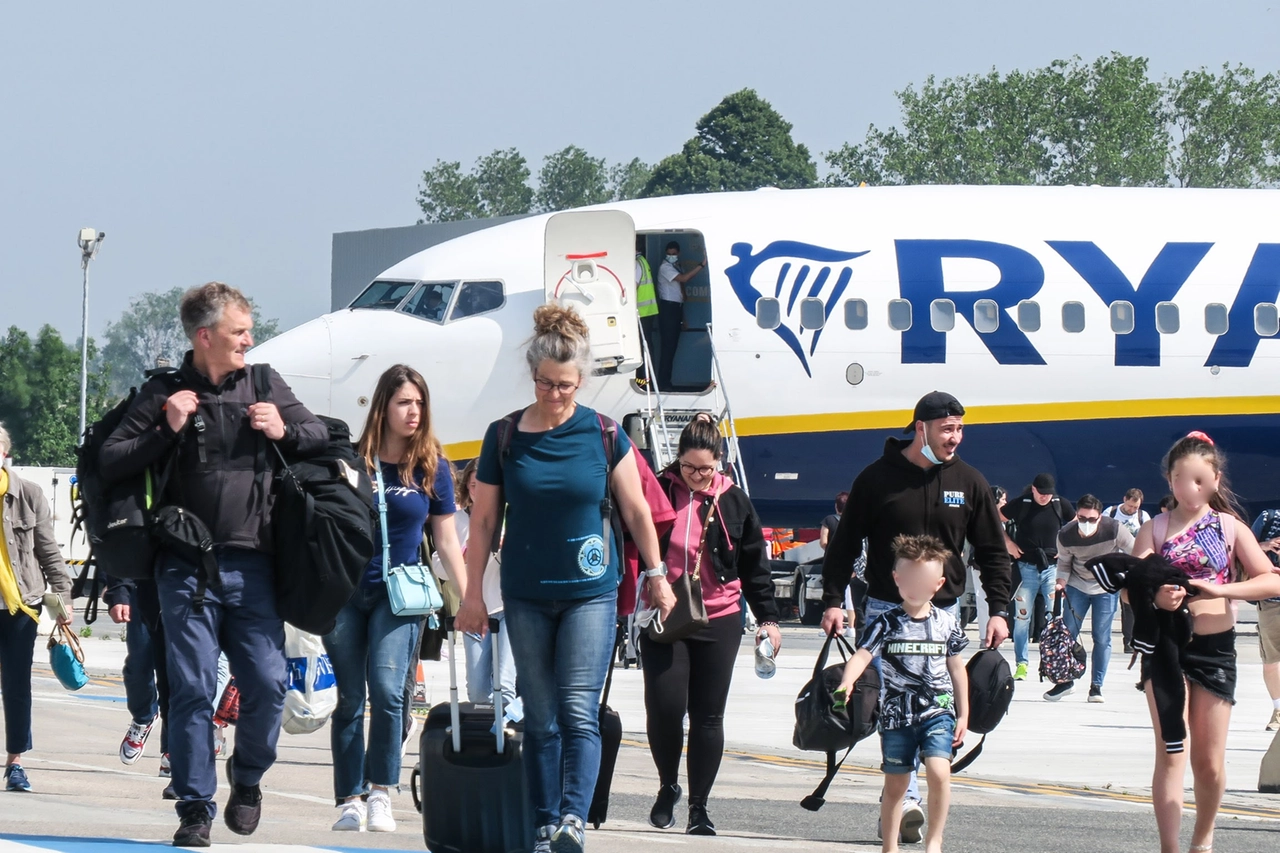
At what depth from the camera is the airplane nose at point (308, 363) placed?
60.5 feet

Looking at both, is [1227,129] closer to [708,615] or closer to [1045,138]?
[1045,138]

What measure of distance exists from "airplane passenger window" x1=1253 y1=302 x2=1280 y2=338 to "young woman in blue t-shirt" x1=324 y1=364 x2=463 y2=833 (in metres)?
15.3

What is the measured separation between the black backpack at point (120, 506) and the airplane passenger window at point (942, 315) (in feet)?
47.4

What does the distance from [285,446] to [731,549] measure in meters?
2.32

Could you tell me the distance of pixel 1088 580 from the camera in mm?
14742

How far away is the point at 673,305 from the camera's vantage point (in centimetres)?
1995

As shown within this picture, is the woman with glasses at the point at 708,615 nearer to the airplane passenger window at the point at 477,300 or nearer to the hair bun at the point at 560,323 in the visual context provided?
the hair bun at the point at 560,323

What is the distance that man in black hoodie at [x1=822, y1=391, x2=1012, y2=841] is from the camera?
7.29 metres

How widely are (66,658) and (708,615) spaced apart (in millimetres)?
3330

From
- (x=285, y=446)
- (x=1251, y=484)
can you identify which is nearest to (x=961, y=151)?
(x=1251, y=484)

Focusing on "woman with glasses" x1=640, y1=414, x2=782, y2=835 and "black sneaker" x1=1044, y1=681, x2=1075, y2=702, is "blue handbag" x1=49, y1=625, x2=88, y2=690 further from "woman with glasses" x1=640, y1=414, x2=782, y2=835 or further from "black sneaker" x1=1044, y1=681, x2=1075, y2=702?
"black sneaker" x1=1044, y1=681, x2=1075, y2=702

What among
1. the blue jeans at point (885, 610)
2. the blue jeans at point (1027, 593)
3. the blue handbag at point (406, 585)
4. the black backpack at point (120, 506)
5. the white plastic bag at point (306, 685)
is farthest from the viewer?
the blue jeans at point (1027, 593)

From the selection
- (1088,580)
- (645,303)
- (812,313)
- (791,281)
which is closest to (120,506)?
(1088,580)

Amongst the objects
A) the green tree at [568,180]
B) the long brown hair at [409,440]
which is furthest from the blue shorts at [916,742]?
the green tree at [568,180]
